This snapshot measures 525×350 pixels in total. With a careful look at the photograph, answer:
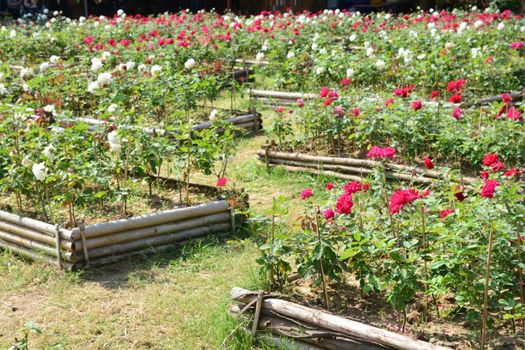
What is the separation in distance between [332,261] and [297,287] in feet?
1.62

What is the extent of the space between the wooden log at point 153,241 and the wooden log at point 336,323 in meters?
1.45

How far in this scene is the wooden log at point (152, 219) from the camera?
214 inches

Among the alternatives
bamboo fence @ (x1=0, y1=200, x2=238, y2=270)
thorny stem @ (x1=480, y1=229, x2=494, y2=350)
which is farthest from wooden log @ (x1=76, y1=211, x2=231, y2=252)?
thorny stem @ (x1=480, y1=229, x2=494, y2=350)

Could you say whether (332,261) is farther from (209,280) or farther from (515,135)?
(515,135)

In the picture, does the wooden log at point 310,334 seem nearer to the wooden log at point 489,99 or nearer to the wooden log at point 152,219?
the wooden log at point 152,219

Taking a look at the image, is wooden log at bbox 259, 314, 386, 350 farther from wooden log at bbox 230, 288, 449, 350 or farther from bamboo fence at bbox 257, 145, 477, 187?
bamboo fence at bbox 257, 145, 477, 187

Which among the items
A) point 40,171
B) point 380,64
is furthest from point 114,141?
point 380,64

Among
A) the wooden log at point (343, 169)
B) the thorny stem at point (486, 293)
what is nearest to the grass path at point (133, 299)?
the thorny stem at point (486, 293)

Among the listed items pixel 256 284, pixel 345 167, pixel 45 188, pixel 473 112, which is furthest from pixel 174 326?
pixel 473 112

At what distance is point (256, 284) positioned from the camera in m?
4.71

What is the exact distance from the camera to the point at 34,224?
5.57m

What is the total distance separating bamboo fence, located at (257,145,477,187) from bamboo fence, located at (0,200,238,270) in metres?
1.66

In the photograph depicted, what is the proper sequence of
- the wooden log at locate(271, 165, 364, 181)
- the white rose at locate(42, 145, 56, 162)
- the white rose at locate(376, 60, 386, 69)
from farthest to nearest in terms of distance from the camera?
the white rose at locate(376, 60, 386, 69) < the wooden log at locate(271, 165, 364, 181) < the white rose at locate(42, 145, 56, 162)

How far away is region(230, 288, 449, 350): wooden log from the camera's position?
148 inches
